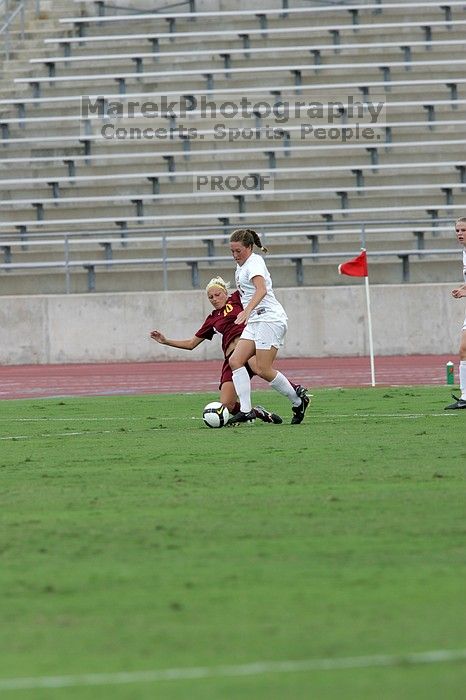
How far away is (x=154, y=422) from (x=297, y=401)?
5.48 feet

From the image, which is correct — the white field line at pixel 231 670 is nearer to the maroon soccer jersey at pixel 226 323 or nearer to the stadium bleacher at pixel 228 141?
the maroon soccer jersey at pixel 226 323

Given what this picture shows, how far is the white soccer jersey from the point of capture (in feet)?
43.2

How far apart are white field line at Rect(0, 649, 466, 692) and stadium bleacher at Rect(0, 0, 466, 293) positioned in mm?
22670

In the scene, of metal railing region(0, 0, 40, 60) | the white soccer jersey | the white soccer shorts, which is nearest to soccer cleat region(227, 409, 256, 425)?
the white soccer shorts

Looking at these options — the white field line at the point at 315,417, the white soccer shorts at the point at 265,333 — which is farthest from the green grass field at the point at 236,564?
the white field line at the point at 315,417

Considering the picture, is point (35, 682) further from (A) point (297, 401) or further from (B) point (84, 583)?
(A) point (297, 401)

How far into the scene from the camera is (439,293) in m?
26.7

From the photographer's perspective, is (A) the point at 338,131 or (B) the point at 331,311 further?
(A) the point at 338,131

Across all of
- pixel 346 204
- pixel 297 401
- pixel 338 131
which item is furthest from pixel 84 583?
pixel 338 131

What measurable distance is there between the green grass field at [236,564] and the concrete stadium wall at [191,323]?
15.1 m

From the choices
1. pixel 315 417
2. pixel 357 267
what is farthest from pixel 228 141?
pixel 315 417

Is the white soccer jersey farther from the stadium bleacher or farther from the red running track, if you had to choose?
the stadium bleacher

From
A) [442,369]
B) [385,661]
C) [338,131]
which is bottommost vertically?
[442,369]

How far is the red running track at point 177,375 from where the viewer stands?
20125mm
